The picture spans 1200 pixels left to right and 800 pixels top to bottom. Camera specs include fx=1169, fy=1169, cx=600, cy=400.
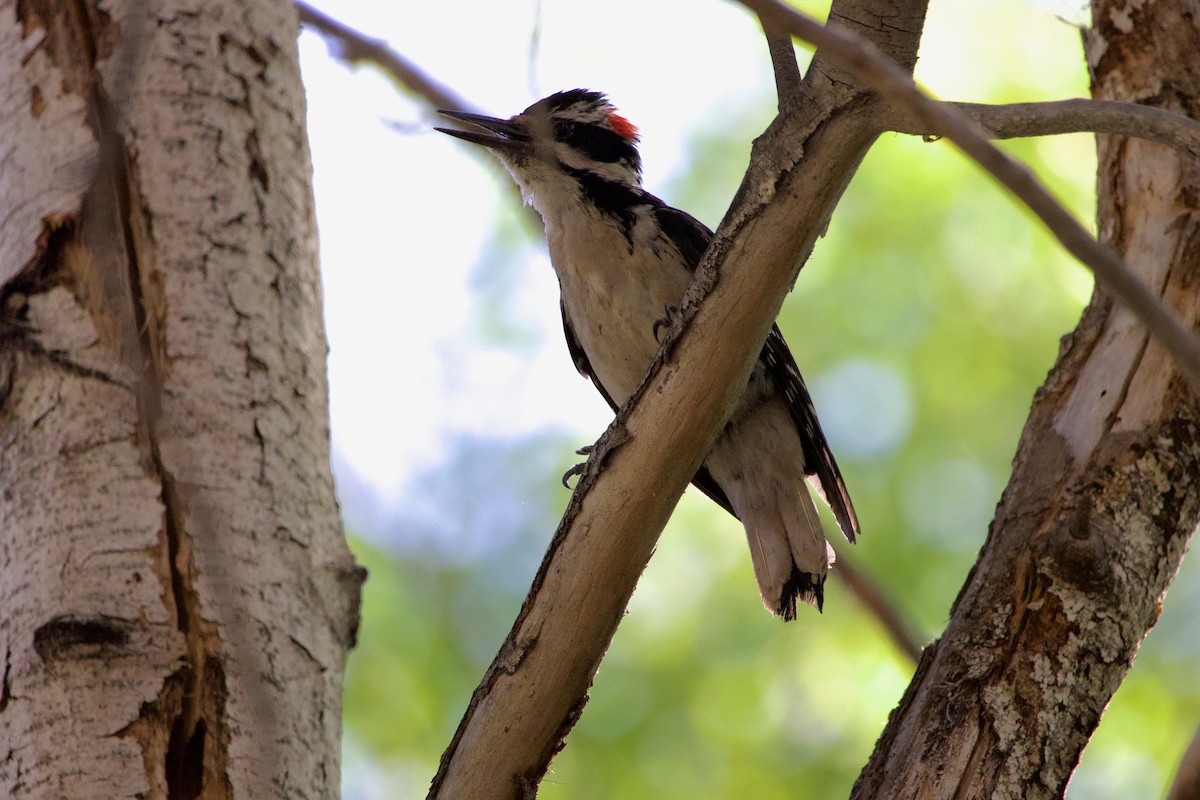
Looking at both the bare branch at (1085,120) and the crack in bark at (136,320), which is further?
the crack in bark at (136,320)

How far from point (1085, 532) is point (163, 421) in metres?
1.87

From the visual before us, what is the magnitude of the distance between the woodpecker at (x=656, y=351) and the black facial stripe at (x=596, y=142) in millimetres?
239

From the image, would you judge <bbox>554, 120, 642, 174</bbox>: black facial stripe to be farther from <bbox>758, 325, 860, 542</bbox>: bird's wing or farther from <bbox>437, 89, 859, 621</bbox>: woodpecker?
<bbox>758, 325, 860, 542</bbox>: bird's wing

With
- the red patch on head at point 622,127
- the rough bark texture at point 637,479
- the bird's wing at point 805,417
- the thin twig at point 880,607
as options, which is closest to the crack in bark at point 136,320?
the rough bark texture at point 637,479

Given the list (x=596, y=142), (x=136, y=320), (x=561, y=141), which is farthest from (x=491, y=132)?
(x=136, y=320)

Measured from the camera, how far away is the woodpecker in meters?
3.71

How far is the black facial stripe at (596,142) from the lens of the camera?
4.39m

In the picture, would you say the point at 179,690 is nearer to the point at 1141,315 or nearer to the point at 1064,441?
the point at 1141,315

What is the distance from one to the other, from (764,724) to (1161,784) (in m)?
Answer: 1.64

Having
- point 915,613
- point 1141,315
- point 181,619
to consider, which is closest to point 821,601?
point 915,613

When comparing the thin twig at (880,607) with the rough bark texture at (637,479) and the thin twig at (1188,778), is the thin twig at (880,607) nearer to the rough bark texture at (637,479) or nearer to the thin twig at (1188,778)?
the thin twig at (1188,778)

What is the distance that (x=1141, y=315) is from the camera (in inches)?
51.6

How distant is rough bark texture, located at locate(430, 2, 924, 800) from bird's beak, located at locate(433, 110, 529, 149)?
219 cm

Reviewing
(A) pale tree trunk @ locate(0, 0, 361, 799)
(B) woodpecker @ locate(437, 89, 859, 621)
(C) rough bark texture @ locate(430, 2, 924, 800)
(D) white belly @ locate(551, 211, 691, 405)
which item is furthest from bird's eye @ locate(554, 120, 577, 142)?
(C) rough bark texture @ locate(430, 2, 924, 800)
